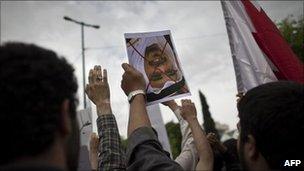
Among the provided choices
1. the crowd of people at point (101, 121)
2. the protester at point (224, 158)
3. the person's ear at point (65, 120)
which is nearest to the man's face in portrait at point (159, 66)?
the crowd of people at point (101, 121)

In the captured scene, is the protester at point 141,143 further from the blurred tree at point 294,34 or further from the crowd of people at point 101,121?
the blurred tree at point 294,34

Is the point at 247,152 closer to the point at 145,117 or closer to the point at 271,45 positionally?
the point at 145,117

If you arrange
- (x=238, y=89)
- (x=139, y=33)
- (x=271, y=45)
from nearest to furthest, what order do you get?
(x=139, y=33) → (x=238, y=89) → (x=271, y=45)

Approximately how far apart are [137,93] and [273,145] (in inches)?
33.7

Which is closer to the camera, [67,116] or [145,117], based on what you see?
[67,116]

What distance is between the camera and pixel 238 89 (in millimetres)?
3555

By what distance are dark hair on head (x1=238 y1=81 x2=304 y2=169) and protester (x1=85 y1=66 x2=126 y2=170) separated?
0.69 meters

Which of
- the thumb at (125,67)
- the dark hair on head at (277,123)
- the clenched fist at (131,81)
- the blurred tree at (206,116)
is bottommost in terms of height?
the blurred tree at (206,116)

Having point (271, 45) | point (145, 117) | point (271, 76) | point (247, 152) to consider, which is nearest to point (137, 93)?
point (145, 117)

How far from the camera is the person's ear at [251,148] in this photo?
1.76m

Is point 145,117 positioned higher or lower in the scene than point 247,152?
higher

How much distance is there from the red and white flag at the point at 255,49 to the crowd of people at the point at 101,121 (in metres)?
1.14

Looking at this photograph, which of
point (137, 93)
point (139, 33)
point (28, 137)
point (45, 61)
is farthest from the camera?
point (139, 33)

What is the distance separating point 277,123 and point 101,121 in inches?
37.7
